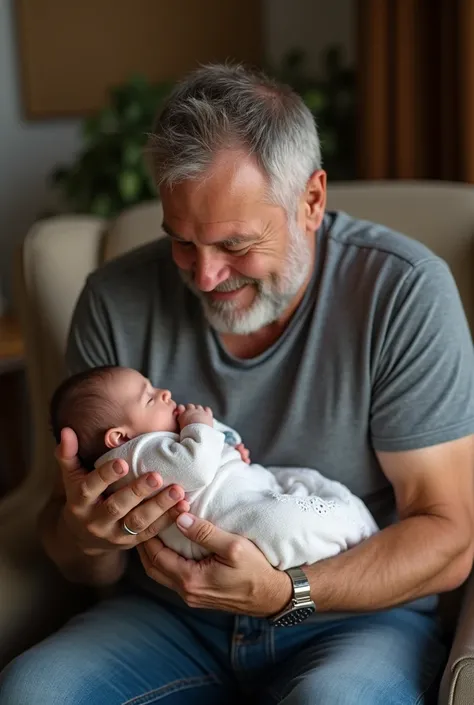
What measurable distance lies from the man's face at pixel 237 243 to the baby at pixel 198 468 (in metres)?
0.18

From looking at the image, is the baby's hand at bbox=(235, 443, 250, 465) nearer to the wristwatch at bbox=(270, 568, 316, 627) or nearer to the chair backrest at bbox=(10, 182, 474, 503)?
the wristwatch at bbox=(270, 568, 316, 627)

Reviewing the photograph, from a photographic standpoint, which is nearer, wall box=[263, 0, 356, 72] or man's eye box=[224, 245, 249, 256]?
man's eye box=[224, 245, 249, 256]

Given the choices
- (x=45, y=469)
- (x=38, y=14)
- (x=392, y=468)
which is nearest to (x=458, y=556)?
(x=392, y=468)

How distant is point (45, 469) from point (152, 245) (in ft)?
1.63

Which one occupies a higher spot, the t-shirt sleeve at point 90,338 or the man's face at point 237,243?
the man's face at point 237,243

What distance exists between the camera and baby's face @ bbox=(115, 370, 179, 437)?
139 centimetres

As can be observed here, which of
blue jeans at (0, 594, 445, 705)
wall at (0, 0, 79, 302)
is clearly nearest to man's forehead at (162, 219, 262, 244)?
blue jeans at (0, 594, 445, 705)

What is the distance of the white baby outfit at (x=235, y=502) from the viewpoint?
4.37 feet

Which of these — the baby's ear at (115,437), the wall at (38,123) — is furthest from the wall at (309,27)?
the baby's ear at (115,437)

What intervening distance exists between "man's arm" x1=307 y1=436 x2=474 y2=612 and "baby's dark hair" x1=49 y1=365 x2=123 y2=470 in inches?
13.9

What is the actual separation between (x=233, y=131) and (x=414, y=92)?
117 cm

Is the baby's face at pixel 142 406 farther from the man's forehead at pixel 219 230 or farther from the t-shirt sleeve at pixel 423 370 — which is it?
the t-shirt sleeve at pixel 423 370

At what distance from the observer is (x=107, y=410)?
138 cm

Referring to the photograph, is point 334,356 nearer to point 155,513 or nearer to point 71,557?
point 155,513
